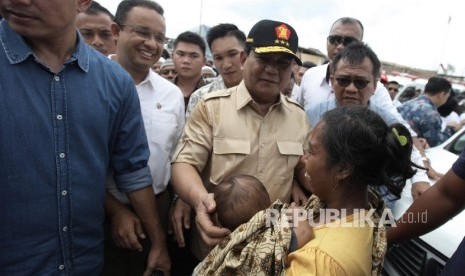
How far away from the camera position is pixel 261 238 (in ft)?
4.23

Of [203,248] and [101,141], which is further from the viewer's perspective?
[203,248]

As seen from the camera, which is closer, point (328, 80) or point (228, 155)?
point (228, 155)

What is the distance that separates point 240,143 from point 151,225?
69 cm

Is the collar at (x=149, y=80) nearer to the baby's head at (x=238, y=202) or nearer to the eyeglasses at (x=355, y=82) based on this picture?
the baby's head at (x=238, y=202)

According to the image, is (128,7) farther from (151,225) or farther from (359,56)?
Result: (359,56)

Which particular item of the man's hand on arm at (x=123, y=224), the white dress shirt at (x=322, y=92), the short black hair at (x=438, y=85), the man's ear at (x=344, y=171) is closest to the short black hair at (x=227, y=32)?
the white dress shirt at (x=322, y=92)

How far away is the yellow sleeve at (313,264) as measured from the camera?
1.13 m

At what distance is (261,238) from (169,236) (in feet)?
4.54

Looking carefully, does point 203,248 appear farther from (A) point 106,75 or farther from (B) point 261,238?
(A) point 106,75

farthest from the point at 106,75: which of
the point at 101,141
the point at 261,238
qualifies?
the point at 261,238

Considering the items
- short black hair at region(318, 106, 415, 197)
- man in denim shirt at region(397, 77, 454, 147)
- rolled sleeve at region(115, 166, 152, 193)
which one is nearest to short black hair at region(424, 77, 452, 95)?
man in denim shirt at region(397, 77, 454, 147)

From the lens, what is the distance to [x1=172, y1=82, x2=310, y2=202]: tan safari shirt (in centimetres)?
194

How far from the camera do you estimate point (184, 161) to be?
6.36 ft

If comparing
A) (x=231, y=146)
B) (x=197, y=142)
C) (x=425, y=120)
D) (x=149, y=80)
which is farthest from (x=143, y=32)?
(x=425, y=120)
